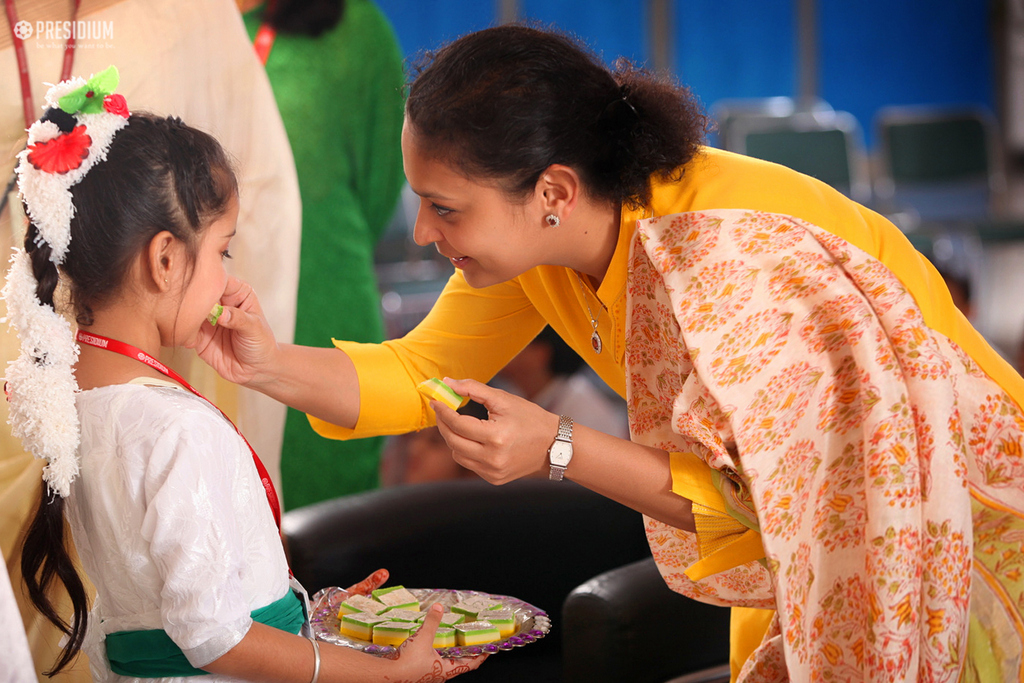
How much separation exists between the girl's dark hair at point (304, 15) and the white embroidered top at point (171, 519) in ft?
3.03

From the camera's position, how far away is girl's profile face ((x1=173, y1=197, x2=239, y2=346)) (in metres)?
1.02

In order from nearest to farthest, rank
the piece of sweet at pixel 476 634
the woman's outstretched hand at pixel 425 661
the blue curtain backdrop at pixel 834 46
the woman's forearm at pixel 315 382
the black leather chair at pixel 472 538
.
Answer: the woman's outstretched hand at pixel 425 661
the piece of sweet at pixel 476 634
the woman's forearm at pixel 315 382
the black leather chair at pixel 472 538
the blue curtain backdrop at pixel 834 46

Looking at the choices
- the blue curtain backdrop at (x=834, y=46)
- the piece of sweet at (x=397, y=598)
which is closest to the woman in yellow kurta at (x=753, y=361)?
the piece of sweet at (x=397, y=598)

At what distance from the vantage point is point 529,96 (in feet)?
3.73

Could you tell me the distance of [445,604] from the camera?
48.0 inches

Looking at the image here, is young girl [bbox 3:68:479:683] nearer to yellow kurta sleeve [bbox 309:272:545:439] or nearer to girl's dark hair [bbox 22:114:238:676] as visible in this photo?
girl's dark hair [bbox 22:114:238:676]

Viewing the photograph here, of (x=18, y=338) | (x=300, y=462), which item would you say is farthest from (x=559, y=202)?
(x=300, y=462)

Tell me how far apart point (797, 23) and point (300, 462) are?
5234 millimetres

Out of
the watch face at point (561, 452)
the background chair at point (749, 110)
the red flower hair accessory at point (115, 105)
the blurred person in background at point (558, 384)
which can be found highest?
the background chair at point (749, 110)

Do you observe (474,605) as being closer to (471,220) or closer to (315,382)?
(315,382)

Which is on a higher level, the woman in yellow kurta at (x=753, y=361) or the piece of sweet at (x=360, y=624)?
the woman in yellow kurta at (x=753, y=361)

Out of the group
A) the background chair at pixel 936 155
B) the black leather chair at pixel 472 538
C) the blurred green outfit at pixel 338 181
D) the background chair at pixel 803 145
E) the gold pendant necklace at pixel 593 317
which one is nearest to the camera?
the gold pendant necklace at pixel 593 317

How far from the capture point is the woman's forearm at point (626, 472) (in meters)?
1.14

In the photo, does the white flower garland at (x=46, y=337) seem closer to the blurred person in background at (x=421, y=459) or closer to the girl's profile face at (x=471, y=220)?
the girl's profile face at (x=471, y=220)
